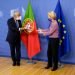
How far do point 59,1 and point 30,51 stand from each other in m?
1.50

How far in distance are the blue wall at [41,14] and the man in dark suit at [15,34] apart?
0.71m

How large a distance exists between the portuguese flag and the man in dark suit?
10.7 inches

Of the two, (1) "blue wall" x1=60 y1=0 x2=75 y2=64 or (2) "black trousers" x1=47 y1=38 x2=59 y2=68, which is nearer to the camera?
(2) "black trousers" x1=47 y1=38 x2=59 y2=68

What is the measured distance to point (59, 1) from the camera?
495 cm

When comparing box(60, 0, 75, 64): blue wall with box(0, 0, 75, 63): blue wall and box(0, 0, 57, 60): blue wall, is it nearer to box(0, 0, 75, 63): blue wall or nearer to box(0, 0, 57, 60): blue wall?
box(0, 0, 75, 63): blue wall

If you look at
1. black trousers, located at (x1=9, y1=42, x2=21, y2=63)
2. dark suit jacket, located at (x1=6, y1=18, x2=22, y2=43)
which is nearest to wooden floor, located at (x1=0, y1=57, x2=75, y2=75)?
black trousers, located at (x1=9, y1=42, x2=21, y2=63)

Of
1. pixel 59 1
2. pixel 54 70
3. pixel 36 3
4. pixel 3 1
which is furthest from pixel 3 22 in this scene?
pixel 54 70

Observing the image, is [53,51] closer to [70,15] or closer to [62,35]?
[62,35]

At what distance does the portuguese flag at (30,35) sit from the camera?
502 centimetres

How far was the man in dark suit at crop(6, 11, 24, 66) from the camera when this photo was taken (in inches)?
183

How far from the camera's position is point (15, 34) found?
4715mm

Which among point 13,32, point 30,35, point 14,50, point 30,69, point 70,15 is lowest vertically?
point 30,69

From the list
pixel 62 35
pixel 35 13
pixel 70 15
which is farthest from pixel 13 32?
pixel 70 15

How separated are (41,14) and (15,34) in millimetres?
1000
